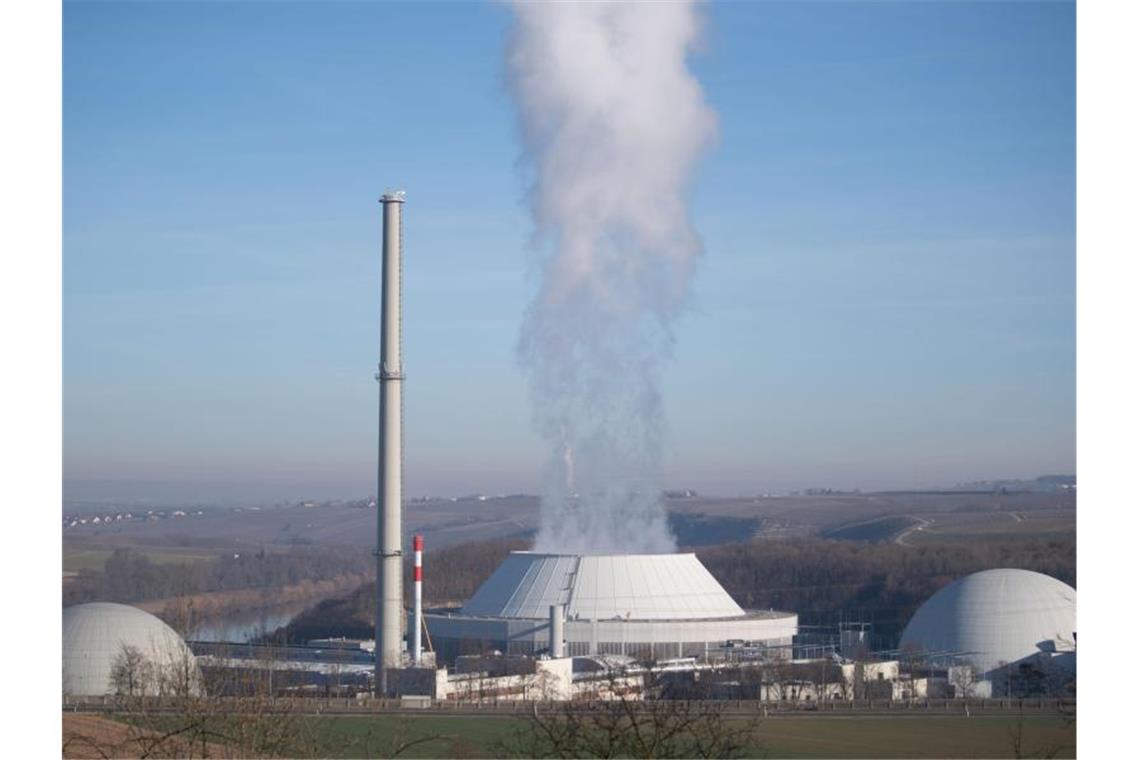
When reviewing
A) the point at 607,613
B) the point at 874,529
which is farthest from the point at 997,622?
the point at 874,529

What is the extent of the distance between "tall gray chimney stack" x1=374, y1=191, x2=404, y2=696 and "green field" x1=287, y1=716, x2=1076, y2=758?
9412 mm

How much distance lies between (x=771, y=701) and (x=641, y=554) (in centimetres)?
1095

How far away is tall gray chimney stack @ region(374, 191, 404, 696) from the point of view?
31656 millimetres

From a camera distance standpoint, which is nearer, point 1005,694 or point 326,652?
point 1005,694

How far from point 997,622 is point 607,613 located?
7.37 meters

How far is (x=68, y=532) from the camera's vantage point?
53938mm

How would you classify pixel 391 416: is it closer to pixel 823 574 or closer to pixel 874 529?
pixel 823 574

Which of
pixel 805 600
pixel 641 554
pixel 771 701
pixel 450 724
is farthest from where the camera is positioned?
pixel 805 600

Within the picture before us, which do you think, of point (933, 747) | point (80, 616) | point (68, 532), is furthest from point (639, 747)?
point (68, 532)

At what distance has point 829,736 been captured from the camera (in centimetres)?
1936

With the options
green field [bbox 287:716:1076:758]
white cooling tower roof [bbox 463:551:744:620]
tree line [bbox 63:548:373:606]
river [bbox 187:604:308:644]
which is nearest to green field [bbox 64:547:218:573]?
tree line [bbox 63:548:373:606]

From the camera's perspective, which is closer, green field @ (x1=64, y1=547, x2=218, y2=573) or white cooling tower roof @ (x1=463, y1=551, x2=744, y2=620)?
white cooling tower roof @ (x1=463, y1=551, x2=744, y2=620)

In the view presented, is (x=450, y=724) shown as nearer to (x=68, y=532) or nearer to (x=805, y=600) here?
(x=805, y=600)

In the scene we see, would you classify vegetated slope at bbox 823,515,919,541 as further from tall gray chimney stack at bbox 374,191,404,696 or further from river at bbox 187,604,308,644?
tall gray chimney stack at bbox 374,191,404,696
